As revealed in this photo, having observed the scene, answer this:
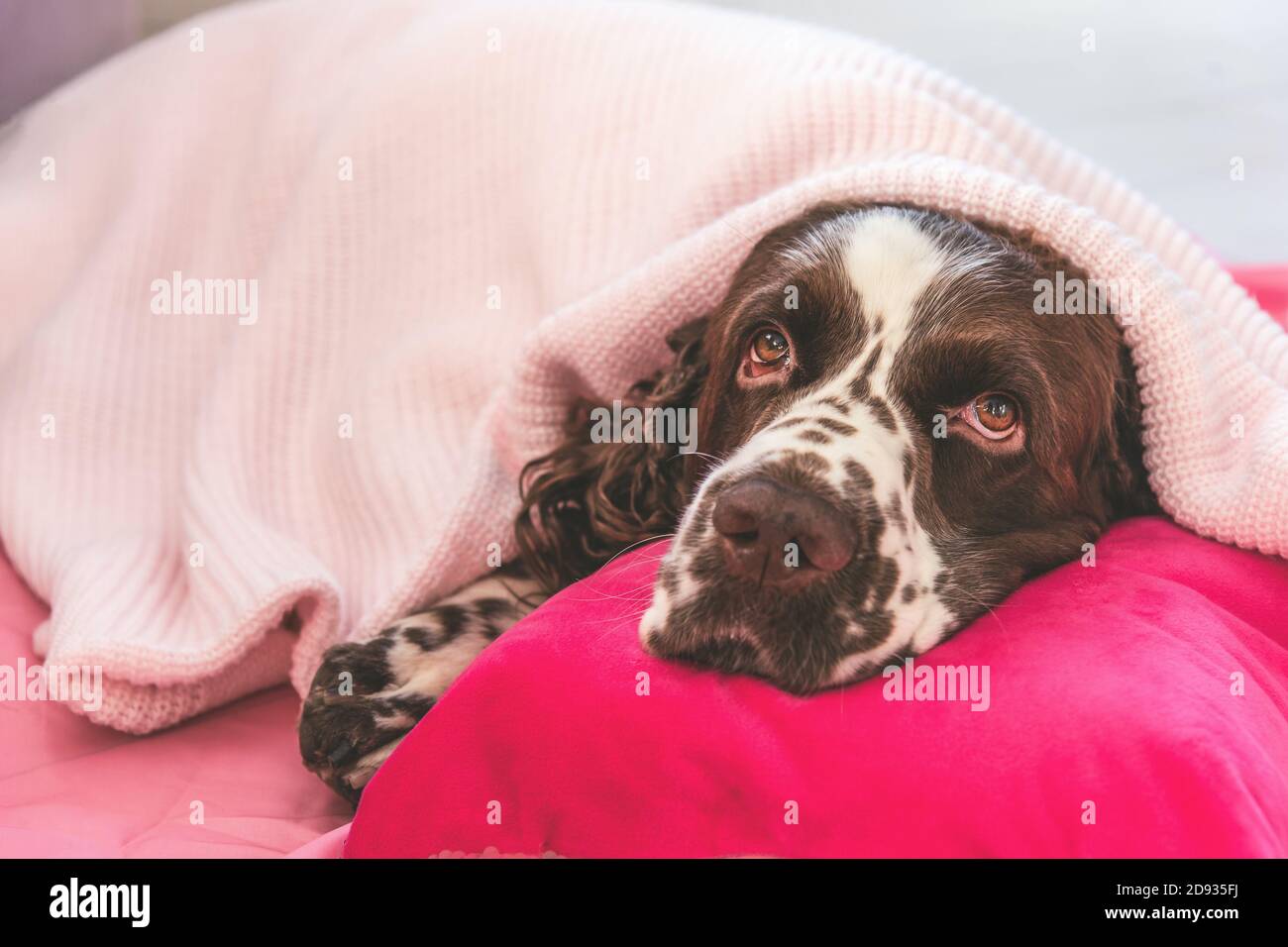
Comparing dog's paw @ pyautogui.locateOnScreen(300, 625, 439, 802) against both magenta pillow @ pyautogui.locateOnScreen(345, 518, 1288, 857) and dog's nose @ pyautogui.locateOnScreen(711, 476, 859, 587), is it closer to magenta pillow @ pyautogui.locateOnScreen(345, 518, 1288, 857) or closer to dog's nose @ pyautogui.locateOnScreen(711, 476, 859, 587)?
magenta pillow @ pyautogui.locateOnScreen(345, 518, 1288, 857)

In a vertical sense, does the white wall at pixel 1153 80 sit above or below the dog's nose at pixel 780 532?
above

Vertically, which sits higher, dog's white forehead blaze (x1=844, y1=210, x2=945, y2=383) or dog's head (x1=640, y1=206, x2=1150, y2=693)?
dog's white forehead blaze (x1=844, y1=210, x2=945, y2=383)

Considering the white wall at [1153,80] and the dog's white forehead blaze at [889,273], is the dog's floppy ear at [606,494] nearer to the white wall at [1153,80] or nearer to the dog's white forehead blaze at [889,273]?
the dog's white forehead blaze at [889,273]

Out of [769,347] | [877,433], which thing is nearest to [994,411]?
[877,433]

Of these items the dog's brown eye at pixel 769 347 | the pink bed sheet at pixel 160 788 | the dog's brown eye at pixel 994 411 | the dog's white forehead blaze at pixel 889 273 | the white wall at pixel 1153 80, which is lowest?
the pink bed sheet at pixel 160 788

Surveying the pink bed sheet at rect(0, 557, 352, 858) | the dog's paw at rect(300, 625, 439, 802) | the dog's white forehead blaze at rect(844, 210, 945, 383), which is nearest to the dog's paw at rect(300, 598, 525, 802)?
the dog's paw at rect(300, 625, 439, 802)

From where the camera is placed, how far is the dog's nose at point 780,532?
146 centimetres

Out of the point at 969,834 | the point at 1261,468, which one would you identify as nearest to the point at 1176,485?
the point at 1261,468

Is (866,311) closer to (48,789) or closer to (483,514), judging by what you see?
(483,514)

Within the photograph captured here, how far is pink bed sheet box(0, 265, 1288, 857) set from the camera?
1.67 m

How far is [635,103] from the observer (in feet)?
8.41

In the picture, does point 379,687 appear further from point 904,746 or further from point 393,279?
point 393,279

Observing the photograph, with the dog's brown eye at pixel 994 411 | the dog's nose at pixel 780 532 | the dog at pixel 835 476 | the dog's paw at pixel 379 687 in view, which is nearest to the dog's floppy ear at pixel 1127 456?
the dog at pixel 835 476

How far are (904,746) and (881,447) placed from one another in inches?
20.2
